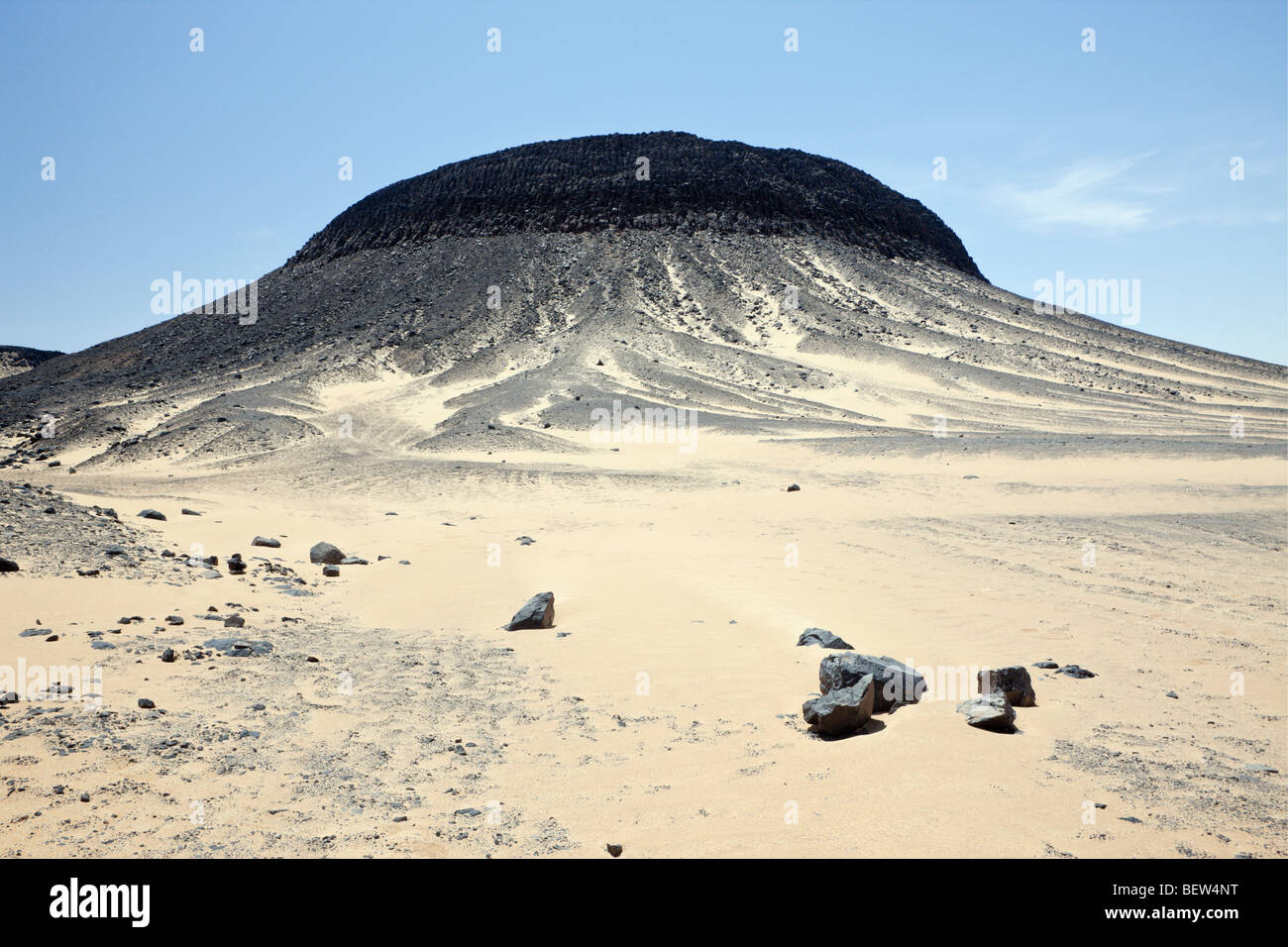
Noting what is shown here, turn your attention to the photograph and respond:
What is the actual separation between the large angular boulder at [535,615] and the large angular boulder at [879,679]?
11.3 ft

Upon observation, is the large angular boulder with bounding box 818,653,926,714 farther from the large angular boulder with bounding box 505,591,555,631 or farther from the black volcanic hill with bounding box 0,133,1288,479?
the black volcanic hill with bounding box 0,133,1288,479

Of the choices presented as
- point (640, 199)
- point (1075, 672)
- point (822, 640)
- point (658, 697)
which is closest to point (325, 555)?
point (658, 697)

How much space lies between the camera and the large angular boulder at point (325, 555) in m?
11.4

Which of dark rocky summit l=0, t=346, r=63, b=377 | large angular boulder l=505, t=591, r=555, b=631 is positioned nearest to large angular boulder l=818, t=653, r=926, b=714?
large angular boulder l=505, t=591, r=555, b=631

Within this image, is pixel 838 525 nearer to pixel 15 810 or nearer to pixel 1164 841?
pixel 1164 841

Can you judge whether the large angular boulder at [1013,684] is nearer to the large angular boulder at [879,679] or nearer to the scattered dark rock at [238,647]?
the large angular boulder at [879,679]

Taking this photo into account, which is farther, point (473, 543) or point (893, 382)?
Result: point (893, 382)

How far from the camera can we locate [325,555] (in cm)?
1139

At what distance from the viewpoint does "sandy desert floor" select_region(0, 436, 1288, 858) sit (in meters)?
4.22

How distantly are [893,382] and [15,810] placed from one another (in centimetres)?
4037

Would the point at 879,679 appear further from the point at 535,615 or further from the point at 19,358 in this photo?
the point at 19,358

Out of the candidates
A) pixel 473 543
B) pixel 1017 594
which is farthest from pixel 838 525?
pixel 473 543

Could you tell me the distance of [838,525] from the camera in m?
15.1

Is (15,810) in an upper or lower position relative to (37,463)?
lower
